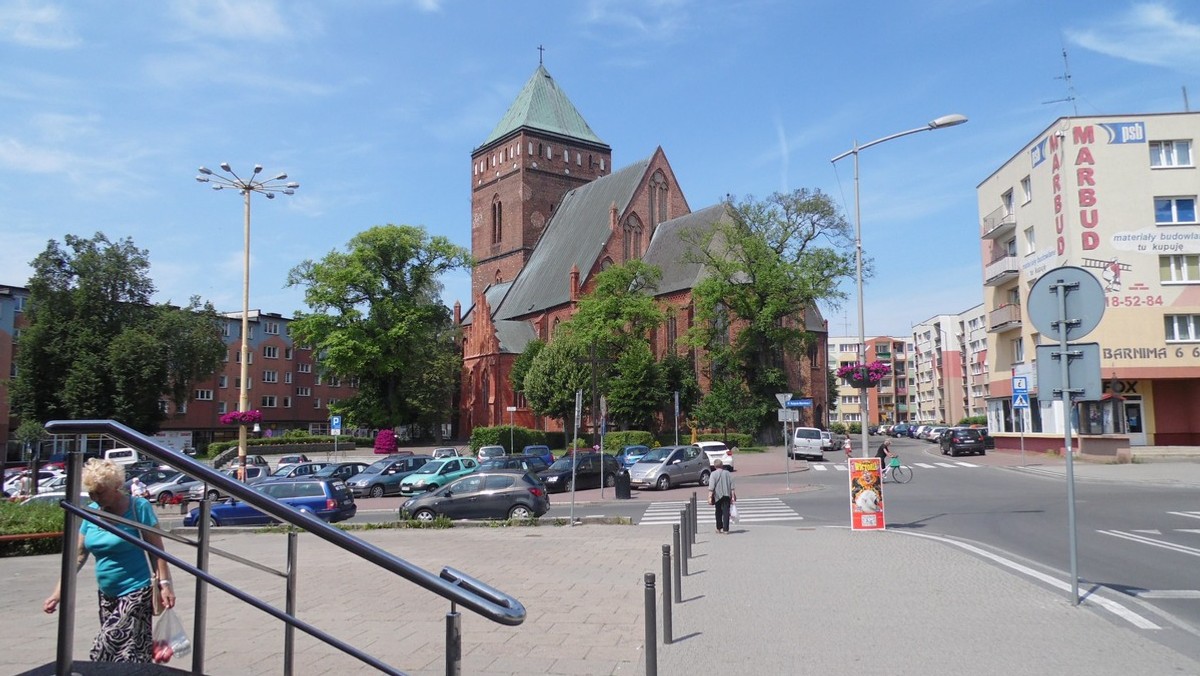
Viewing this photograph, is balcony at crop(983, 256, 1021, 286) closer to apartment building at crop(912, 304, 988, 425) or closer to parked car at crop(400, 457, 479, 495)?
parked car at crop(400, 457, 479, 495)

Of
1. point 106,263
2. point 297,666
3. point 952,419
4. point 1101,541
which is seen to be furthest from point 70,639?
point 952,419

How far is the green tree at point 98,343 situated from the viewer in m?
52.7

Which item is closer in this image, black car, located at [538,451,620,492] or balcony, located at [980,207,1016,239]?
black car, located at [538,451,620,492]

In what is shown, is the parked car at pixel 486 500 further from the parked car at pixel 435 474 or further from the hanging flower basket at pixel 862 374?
the parked car at pixel 435 474

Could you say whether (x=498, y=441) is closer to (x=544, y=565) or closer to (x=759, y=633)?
(x=544, y=565)

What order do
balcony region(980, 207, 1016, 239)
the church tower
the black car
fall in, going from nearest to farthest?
the black car
balcony region(980, 207, 1016, 239)
the church tower

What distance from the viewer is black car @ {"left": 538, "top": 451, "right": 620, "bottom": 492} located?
97.9ft

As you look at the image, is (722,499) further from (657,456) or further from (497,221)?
(497,221)

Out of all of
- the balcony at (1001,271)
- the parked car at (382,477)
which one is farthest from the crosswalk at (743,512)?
the balcony at (1001,271)

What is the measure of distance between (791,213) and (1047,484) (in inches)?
1241

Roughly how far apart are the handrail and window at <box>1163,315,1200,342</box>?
4102 centimetres

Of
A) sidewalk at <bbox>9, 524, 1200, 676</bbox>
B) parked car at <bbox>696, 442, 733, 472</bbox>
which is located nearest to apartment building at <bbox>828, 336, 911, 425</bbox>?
parked car at <bbox>696, 442, 733, 472</bbox>

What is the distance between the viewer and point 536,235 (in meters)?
80.2

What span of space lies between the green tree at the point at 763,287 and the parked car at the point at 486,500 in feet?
117
